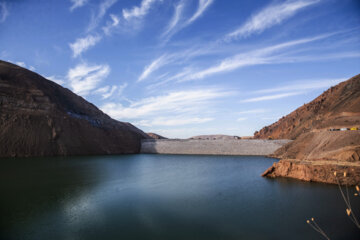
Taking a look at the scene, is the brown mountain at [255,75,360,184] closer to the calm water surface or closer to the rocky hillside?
the rocky hillside

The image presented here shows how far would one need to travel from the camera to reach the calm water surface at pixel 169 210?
8044mm

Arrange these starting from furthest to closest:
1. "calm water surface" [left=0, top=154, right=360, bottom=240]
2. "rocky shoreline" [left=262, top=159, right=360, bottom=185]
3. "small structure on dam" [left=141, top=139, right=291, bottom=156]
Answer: "small structure on dam" [left=141, top=139, right=291, bottom=156] → "rocky shoreline" [left=262, top=159, right=360, bottom=185] → "calm water surface" [left=0, top=154, right=360, bottom=240]

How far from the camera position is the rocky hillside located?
112ft

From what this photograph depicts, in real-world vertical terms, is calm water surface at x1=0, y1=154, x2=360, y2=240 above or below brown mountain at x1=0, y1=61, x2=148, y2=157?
below

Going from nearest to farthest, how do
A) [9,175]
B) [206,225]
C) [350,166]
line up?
[206,225], [350,166], [9,175]

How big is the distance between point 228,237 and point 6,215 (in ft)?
29.3

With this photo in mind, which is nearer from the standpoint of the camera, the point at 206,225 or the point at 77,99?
the point at 206,225

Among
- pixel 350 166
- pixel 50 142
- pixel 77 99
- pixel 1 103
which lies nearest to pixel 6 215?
pixel 350 166

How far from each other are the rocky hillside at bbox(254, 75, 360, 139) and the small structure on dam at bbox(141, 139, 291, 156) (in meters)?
8.66

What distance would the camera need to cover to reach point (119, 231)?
816cm

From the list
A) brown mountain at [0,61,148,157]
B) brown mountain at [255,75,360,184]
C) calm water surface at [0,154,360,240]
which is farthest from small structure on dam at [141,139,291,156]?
calm water surface at [0,154,360,240]

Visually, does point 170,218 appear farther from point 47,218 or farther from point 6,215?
point 6,215

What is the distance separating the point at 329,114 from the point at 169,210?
45.0 metres

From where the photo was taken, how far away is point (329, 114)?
44.5 meters
